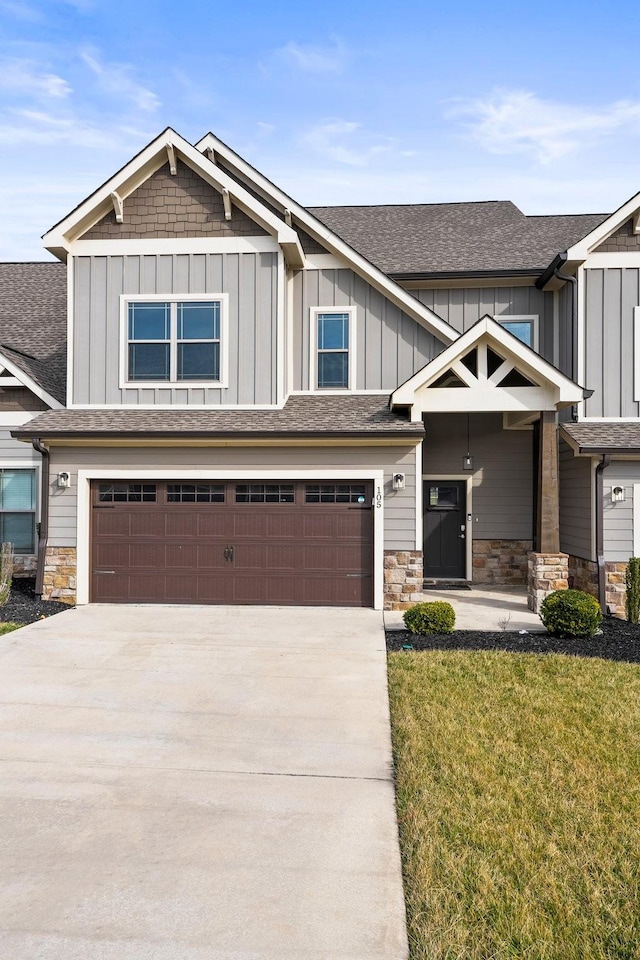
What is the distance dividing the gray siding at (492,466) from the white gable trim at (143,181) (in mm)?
5015

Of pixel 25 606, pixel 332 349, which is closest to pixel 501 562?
pixel 332 349

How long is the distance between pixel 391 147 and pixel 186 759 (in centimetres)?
1486

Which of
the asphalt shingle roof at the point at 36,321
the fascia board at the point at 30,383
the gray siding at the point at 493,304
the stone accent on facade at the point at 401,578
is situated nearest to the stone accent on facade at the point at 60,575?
the fascia board at the point at 30,383

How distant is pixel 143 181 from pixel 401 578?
825 centimetres

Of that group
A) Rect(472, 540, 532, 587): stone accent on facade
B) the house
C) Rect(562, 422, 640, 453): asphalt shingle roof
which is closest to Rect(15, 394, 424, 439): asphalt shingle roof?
the house

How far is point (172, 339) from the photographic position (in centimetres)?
1148

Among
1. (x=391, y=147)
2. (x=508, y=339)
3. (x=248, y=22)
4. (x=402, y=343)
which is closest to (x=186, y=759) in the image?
(x=508, y=339)

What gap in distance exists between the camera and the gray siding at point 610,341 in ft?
39.3

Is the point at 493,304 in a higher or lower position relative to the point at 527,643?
higher

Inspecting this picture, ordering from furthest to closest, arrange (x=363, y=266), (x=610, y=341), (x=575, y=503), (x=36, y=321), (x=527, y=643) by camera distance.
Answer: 1. (x=36, y=321)
2. (x=575, y=503)
3. (x=610, y=341)
4. (x=363, y=266)
5. (x=527, y=643)

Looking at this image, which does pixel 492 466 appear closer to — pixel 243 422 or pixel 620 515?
pixel 620 515

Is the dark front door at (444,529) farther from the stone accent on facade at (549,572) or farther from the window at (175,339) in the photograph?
the window at (175,339)

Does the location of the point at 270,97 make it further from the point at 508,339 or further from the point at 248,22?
the point at 508,339

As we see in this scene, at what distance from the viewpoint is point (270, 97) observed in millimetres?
13359
